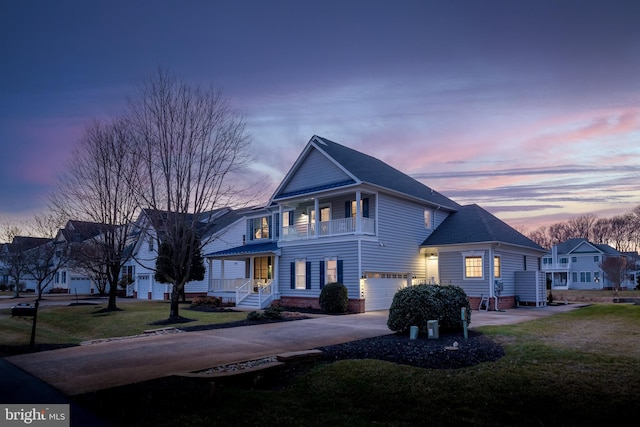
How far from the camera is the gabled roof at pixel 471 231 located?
25853 millimetres

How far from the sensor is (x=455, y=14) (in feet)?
44.2

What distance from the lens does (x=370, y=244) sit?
24375 millimetres

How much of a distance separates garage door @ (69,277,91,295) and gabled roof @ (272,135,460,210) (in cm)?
3497

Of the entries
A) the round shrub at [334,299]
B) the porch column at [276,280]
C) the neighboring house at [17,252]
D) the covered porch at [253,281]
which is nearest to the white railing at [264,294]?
the covered porch at [253,281]

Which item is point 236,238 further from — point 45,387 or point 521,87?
point 45,387

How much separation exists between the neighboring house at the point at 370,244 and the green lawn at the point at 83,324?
580 centimetres

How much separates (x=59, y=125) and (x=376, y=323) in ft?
54.3

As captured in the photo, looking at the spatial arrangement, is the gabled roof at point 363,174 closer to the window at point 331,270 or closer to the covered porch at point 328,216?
the covered porch at point 328,216

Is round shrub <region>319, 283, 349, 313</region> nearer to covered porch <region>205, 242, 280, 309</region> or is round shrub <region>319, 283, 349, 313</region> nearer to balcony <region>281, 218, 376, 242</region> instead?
balcony <region>281, 218, 376, 242</region>

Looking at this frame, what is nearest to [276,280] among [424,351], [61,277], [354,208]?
[354,208]

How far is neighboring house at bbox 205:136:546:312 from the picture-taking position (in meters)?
24.6

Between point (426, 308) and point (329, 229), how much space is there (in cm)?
1276

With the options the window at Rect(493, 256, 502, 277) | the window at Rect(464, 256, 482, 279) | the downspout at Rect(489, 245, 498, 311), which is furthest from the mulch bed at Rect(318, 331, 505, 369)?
the window at Rect(493, 256, 502, 277)

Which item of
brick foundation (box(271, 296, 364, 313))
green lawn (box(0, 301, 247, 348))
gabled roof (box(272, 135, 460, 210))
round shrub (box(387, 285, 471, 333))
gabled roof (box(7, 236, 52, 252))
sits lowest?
green lawn (box(0, 301, 247, 348))
